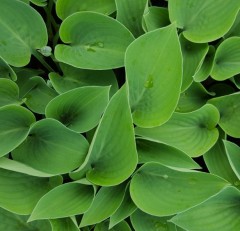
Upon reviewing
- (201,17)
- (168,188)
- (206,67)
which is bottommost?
(168,188)

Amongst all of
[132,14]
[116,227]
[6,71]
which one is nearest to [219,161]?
[116,227]

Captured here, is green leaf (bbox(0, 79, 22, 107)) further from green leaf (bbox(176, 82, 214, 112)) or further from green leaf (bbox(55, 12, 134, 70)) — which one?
green leaf (bbox(176, 82, 214, 112))

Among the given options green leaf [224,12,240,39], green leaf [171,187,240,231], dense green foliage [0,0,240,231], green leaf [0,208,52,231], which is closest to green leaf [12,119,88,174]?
dense green foliage [0,0,240,231]

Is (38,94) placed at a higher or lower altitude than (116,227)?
higher

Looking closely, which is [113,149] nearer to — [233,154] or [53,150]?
[53,150]

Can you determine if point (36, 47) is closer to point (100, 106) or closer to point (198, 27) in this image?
point (100, 106)

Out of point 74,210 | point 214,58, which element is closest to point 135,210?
point 74,210

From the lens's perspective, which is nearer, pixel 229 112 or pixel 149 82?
pixel 149 82
